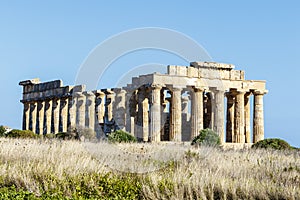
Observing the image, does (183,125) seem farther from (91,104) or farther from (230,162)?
(230,162)

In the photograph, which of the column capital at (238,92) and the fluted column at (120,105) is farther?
the fluted column at (120,105)

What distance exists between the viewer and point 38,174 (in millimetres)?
12289

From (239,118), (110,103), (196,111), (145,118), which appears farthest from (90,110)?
(239,118)

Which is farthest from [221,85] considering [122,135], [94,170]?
[94,170]

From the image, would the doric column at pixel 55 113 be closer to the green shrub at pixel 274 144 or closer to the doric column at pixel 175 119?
the doric column at pixel 175 119

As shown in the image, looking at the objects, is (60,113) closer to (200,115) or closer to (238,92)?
(200,115)

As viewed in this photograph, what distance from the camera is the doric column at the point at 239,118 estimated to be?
40.2 metres

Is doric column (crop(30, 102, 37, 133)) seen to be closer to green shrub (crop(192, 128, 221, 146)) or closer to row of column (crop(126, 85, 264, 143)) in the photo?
row of column (crop(126, 85, 264, 143))

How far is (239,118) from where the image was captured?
4059 centimetres

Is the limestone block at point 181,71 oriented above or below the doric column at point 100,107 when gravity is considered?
above

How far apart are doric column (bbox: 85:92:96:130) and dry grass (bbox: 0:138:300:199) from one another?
3040cm

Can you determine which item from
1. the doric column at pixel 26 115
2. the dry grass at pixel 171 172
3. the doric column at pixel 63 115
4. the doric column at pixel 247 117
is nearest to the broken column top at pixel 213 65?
the doric column at pixel 247 117

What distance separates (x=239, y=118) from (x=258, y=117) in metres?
1.51

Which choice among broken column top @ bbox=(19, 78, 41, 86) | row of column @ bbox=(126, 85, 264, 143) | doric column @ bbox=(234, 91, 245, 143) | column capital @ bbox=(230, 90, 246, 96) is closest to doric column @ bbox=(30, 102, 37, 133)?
broken column top @ bbox=(19, 78, 41, 86)
